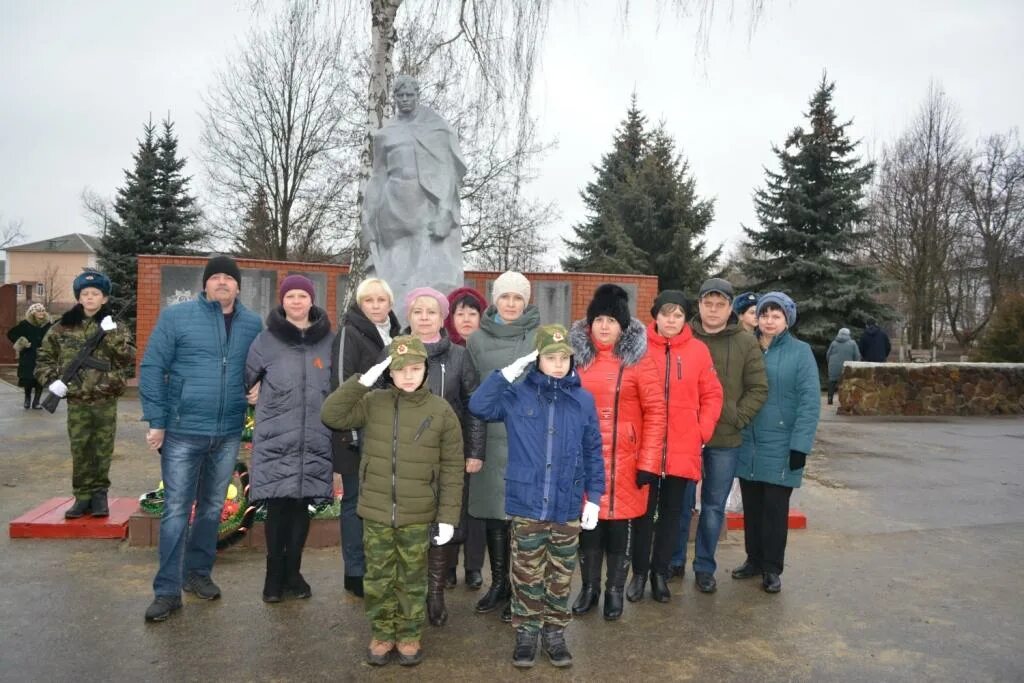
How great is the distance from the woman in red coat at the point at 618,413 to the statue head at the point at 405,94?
3.39 m

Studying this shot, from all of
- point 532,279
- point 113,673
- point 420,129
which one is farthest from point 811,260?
point 113,673

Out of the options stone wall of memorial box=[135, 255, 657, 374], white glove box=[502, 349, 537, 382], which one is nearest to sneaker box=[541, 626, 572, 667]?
white glove box=[502, 349, 537, 382]

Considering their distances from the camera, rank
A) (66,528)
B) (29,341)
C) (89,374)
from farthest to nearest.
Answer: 1. (29,341)
2. (89,374)
3. (66,528)

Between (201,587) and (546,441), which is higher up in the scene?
(546,441)

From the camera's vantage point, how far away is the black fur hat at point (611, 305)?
3828 millimetres

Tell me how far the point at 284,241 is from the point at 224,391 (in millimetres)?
→ 19104

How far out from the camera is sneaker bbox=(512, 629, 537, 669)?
3293 mm

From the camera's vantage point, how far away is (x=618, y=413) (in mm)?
3822

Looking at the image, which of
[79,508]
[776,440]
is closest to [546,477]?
[776,440]

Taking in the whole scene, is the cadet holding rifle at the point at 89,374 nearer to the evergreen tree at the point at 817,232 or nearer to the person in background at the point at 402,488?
the person in background at the point at 402,488

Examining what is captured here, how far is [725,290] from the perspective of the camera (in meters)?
4.39

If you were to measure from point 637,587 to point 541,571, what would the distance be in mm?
992

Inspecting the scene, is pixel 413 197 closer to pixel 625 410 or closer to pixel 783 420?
pixel 625 410

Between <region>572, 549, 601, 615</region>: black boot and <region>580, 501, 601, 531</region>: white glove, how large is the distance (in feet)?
1.69
